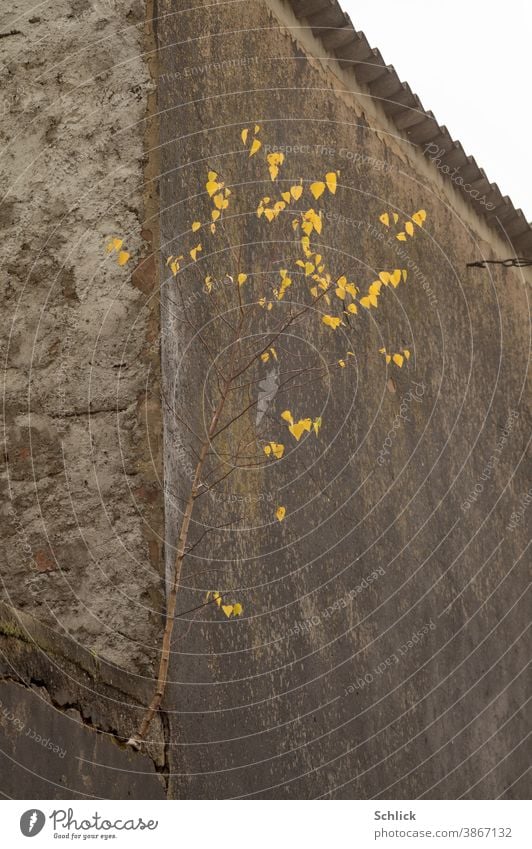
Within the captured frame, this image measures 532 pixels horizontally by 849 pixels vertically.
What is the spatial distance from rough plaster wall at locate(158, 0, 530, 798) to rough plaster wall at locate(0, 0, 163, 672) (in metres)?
0.13

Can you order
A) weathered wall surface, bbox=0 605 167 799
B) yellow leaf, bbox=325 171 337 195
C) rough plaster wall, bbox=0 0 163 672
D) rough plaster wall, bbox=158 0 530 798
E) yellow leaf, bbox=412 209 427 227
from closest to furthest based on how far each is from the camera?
weathered wall surface, bbox=0 605 167 799, rough plaster wall, bbox=0 0 163 672, rough plaster wall, bbox=158 0 530 798, yellow leaf, bbox=325 171 337 195, yellow leaf, bbox=412 209 427 227

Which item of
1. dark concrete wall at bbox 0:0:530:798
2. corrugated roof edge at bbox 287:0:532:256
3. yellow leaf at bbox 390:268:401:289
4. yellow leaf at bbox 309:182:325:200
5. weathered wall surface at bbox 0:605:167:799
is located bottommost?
weathered wall surface at bbox 0:605:167:799

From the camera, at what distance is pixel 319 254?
18.3 ft

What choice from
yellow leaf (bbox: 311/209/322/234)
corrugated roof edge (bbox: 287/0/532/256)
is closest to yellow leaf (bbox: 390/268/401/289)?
yellow leaf (bbox: 311/209/322/234)

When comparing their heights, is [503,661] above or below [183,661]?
above

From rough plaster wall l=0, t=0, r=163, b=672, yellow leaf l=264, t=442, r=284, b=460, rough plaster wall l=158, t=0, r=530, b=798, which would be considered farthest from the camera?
yellow leaf l=264, t=442, r=284, b=460

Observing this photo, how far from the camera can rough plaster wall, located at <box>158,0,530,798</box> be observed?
4.48 m

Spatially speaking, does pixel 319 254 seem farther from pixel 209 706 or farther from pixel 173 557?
pixel 209 706

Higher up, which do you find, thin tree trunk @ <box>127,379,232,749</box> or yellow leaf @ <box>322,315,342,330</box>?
yellow leaf @ <box>322,315,342,330</box>

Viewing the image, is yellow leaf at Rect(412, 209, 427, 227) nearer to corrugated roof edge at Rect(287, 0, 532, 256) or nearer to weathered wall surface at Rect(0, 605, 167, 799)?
corrugated roof edge at Rect(287, 0, 532, 256)

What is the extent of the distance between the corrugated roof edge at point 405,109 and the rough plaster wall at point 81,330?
145 centimetres

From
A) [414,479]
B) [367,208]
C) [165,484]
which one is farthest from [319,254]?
[165,484]

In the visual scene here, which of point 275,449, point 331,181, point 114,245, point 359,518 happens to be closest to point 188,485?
point 275,449
